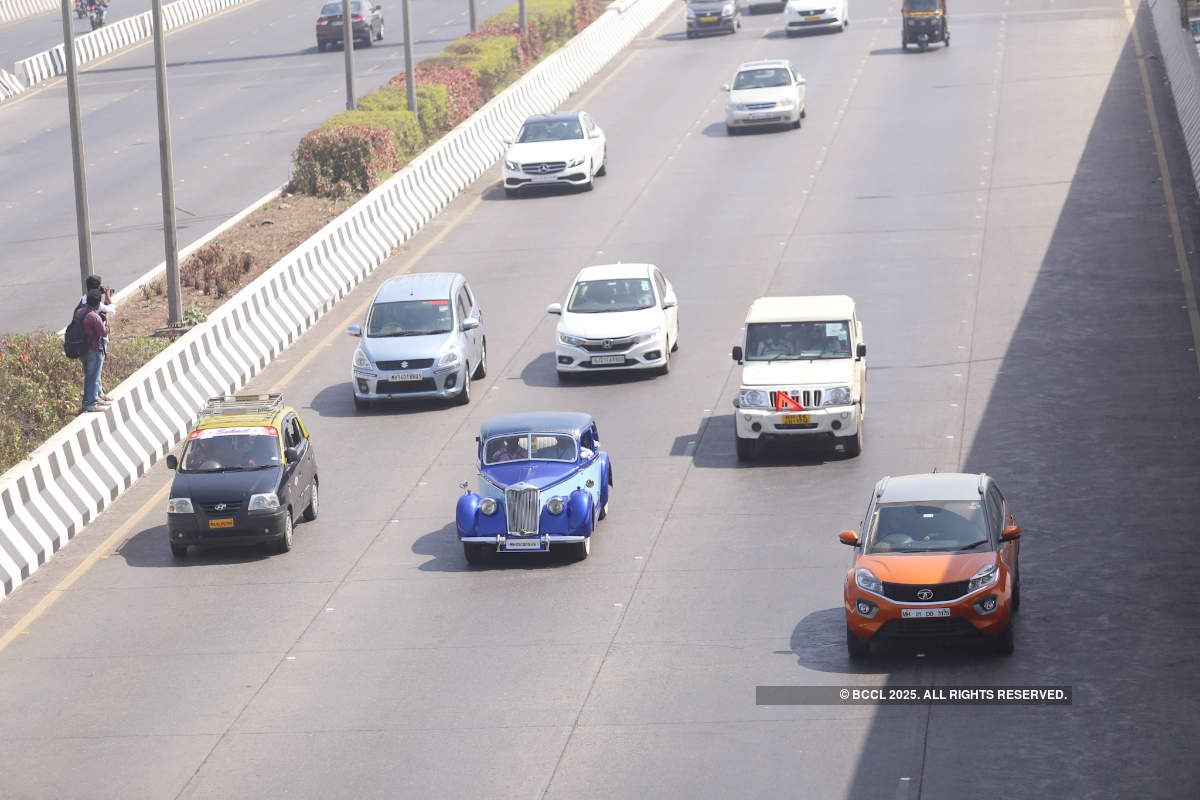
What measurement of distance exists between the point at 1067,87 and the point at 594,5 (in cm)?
2316

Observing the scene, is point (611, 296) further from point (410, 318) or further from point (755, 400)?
point (755, 400)

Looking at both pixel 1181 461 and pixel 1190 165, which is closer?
pixel 1181 461

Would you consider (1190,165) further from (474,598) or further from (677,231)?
(474,598)

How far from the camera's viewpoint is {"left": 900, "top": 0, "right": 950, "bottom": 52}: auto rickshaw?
185ft

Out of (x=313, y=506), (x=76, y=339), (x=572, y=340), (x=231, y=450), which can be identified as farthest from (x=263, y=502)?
(x=572, y=340)

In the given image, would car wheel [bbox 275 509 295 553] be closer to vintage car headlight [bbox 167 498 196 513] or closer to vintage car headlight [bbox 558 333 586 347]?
vintage car headlight [bbox 167 498 196 513]

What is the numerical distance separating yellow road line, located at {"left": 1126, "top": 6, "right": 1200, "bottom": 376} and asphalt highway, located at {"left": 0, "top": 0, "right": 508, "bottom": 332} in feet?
62.7

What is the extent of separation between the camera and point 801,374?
24438mm

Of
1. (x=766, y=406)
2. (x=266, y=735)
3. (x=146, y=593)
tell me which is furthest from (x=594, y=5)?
(x=266, y=735)

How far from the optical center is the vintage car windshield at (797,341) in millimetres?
25000

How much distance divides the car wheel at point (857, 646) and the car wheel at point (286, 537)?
7501 millimetres

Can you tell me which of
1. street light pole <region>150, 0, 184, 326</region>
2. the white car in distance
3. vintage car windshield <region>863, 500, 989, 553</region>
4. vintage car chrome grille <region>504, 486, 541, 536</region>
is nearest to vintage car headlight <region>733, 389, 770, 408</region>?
vintage car chrome grille <region>504, 486, 541, 536</region>

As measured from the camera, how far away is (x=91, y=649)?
18.2 m

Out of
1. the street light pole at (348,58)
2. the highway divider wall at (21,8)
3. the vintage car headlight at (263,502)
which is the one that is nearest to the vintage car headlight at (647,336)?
the vintage car headlight at (263,502)
